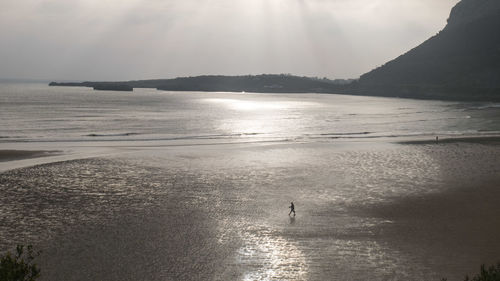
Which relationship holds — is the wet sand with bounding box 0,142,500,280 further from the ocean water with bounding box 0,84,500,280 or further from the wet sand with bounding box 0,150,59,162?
the wet sand with bounding box 0,150,59,162

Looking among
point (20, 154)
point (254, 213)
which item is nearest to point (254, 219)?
point (254, 213)

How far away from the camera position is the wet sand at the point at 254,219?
15664 millimetres

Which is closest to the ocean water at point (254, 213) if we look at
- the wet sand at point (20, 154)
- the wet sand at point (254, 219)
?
the wet sand at point (254, 219)

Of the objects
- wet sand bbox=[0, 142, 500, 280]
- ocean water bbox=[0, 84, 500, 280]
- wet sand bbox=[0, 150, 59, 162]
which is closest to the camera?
wet sand bbox=[0, 142, 500, 280]

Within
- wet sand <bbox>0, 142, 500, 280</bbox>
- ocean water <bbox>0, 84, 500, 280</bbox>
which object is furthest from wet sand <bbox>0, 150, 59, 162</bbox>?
wet sand <bbox>0, 142, 500, 280</bbox>

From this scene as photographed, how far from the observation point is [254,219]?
20844 millimetres

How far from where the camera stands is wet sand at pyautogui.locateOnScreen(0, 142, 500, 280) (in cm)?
1566

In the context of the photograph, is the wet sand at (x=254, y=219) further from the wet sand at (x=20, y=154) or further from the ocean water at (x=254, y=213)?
the wet sand at (x=20, y=154)

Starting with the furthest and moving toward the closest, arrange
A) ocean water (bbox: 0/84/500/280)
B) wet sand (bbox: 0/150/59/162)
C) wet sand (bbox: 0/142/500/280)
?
wet sand (bbox: 0/150/59/162) → ocean water (bbox: 0/84/500/280) → wet sand (bbox: 0/142/500/280)

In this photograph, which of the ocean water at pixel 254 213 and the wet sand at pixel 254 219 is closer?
the wet sand at pixel 254 219

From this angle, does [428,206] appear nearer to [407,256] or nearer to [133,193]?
[407,256]

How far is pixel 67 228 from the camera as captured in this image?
19.5m

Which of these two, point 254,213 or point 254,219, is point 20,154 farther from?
point 254,219

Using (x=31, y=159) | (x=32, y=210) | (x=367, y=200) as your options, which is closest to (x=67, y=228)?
(x=32, y=210)
